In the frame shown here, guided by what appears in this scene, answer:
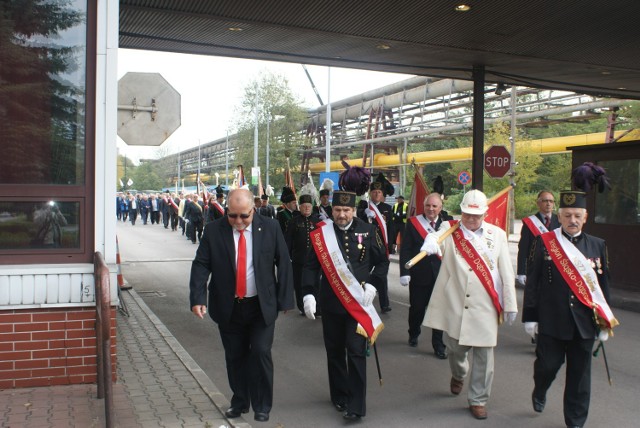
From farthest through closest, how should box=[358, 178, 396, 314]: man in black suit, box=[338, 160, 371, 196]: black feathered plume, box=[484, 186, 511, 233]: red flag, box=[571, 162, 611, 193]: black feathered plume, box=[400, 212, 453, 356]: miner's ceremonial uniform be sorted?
box=[358, 178, 396, 314]: man in black suit < box=[484, 186, 511, 233]: red flag < box=[400, 212, 453, 356]: miner's ceremonial uniform < box=[338, 160, 371, 196]: black feathered plume < box=[571, 162, 611, 193]: black feathered plume

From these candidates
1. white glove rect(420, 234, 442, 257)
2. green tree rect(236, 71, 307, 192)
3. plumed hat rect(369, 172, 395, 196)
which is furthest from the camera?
green tree rect(236, 71, 307, 192)

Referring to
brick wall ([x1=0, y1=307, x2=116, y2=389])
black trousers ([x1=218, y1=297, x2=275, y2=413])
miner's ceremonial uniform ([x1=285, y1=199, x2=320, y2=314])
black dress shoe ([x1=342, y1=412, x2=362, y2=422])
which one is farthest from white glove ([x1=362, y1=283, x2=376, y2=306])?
miner's ceremonial uniform ([x1=285, y1=199, x2=320, y2=314])

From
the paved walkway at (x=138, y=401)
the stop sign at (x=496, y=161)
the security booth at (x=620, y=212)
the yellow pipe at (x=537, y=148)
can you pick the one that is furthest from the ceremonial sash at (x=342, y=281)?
the yellow pipe at (x=537, y=148)

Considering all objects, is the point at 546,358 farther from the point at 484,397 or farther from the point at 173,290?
the point at 173,290

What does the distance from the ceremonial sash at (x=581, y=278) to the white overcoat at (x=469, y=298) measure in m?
0.51

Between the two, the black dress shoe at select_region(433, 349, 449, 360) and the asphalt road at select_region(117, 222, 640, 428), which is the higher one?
the black dress shoe at select_region(433, 349, 449, 360)

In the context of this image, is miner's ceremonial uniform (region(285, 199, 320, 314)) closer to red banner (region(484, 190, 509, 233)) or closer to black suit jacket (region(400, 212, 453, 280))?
black suit jacket (region(400, 212, 453, 280))

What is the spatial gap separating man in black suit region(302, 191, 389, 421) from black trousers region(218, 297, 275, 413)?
0.45 meters

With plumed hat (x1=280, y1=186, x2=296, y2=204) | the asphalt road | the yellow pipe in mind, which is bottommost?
the asphalt road

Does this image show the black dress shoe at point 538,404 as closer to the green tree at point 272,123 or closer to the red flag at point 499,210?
the red flag at point 499,210

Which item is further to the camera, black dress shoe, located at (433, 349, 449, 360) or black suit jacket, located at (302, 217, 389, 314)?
black dress shoe, located at (433, 349, 449, 360)

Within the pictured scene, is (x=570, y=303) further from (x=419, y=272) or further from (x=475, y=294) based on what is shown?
(x=419, y=272)

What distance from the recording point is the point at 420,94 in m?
30.9

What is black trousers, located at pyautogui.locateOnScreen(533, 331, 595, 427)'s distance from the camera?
5.14 m
